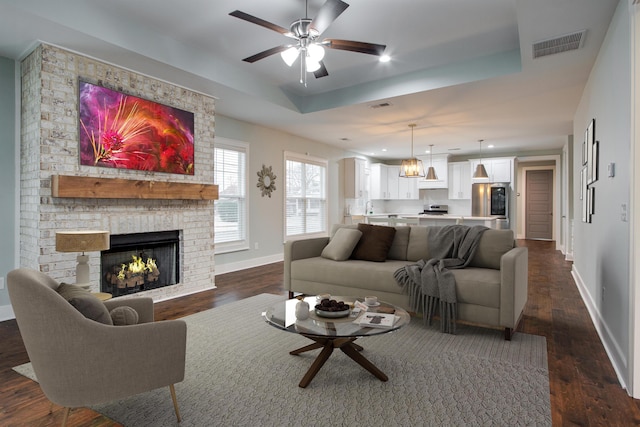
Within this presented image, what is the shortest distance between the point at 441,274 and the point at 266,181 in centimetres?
430

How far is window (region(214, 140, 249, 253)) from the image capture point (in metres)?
5.88

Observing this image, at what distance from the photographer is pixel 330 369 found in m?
2.42

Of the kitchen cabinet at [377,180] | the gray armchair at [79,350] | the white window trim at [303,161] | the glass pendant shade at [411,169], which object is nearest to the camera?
the gray armchair at [79,350]

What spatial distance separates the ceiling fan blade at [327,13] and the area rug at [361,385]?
2470 mm

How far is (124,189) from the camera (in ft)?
12.6

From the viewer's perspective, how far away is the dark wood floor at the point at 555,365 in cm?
191

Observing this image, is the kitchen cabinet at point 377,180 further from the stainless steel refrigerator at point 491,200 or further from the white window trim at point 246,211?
the white window trim at point 246,211

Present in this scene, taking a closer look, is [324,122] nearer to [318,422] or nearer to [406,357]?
[406,357]

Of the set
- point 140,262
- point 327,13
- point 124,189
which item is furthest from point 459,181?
point 124,189

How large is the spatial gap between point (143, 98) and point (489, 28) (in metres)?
3.75

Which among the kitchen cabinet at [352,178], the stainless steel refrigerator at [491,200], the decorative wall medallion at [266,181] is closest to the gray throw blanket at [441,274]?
the decorative wall medallion at [266,181]

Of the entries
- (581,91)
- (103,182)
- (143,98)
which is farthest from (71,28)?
(581,91)

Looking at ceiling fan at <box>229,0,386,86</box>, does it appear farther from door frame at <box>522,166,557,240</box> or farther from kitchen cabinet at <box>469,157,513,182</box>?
door frame at <box>522,166,557,240</box>

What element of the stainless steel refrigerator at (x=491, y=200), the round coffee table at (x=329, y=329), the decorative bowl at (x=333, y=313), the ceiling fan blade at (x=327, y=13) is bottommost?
the round coffee table at (x=329, y=329)
